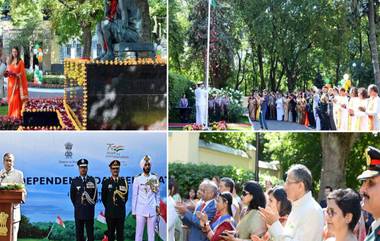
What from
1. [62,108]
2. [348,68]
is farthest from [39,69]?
[348,68]

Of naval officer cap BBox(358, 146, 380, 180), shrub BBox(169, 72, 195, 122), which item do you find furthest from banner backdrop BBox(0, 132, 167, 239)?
naval officer cap BBox(358, 146, 380, 180)

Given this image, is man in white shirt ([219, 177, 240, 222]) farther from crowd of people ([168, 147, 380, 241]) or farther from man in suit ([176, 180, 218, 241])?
man in suit ([176, 180, 218, 241])

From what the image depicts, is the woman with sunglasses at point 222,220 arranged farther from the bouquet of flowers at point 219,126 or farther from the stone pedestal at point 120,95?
the bouquet of flowers at point 219,126

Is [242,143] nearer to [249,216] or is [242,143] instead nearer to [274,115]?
[274,115]

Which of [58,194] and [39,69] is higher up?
[39,69]

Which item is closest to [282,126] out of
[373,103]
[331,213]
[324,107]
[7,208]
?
[324,107]

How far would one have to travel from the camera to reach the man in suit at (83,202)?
6.92m

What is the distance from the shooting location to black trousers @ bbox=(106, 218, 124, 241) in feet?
22.8

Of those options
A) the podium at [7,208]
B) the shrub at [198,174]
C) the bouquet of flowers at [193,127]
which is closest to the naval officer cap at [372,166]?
the podium at [7,208]

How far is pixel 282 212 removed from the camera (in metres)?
4.92

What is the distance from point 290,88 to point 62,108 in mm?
2207

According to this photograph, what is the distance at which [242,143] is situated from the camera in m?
7.56

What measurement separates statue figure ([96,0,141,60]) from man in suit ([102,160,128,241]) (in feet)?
3.73

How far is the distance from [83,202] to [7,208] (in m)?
1.15
